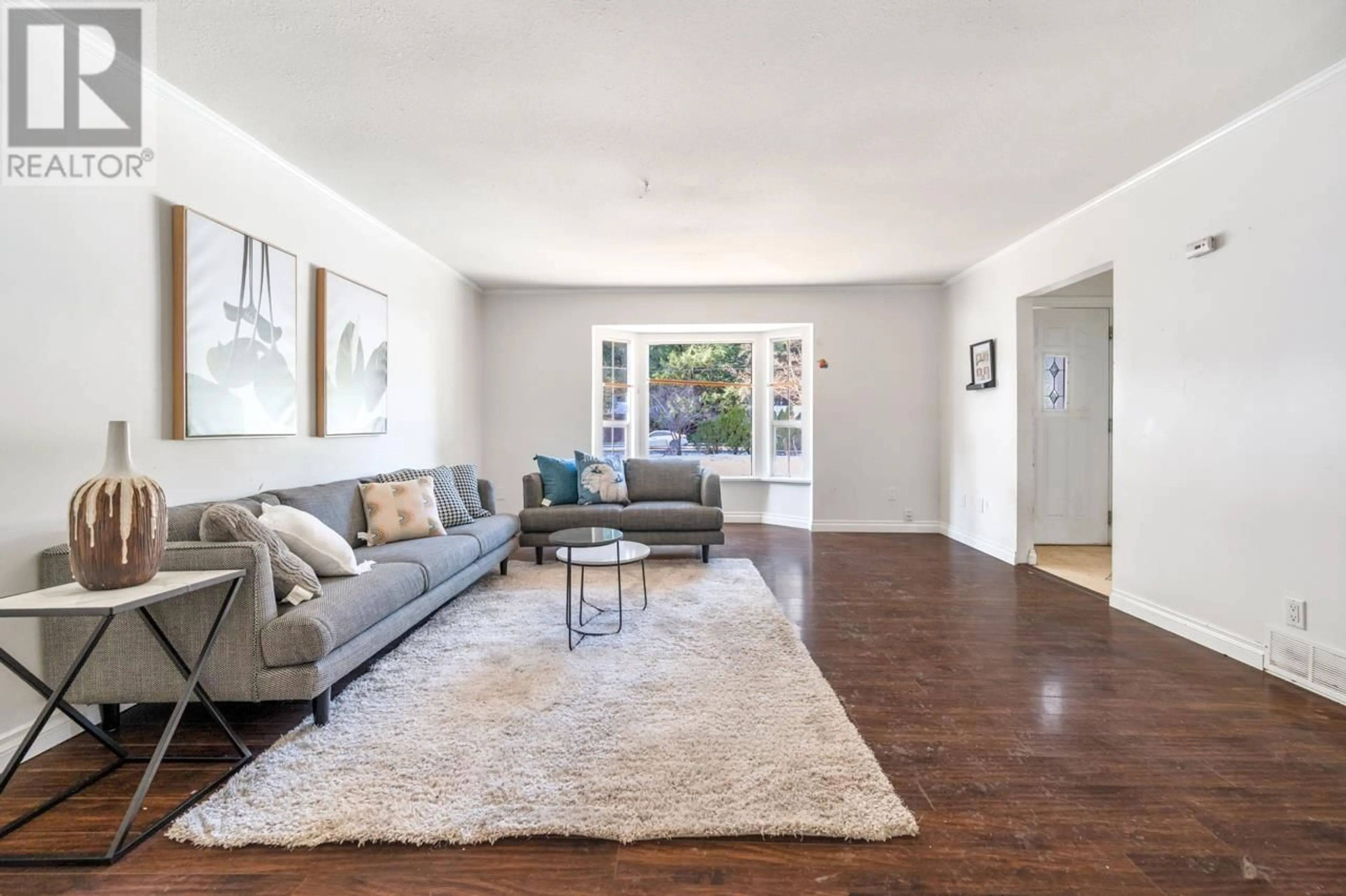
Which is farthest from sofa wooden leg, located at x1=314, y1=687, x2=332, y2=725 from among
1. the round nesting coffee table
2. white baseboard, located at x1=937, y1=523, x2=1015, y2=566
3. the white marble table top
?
white baseboard, located at x1=937, y1=523, x2=1015, y2=566

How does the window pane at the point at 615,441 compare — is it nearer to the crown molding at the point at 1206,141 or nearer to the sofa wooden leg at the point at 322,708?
the crown molding at the point at 1206,141

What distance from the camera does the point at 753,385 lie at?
267 inches

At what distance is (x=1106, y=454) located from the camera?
5262 mm

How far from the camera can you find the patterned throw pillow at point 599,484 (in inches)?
189

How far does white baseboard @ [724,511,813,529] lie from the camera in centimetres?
631

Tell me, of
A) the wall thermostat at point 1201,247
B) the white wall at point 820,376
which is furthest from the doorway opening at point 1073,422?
the wall thermostat at point 1201,247

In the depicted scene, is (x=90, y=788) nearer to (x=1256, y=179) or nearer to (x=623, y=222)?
(x=623, y=222)

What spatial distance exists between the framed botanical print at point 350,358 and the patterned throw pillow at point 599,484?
1.56 metres

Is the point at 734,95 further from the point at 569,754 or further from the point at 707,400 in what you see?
the point at 707,400

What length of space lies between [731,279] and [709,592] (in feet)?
10.8

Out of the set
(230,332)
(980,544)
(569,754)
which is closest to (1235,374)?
(980,544)

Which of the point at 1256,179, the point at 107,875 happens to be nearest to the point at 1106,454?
the point at 1256,179

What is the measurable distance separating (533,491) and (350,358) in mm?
1698

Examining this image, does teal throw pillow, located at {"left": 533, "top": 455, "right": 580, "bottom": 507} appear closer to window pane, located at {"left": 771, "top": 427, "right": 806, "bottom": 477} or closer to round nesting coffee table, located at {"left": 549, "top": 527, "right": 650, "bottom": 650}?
round nesting coffee table, located at {"left": 549, "top": 527, "right": 650, "bottom": 650}
